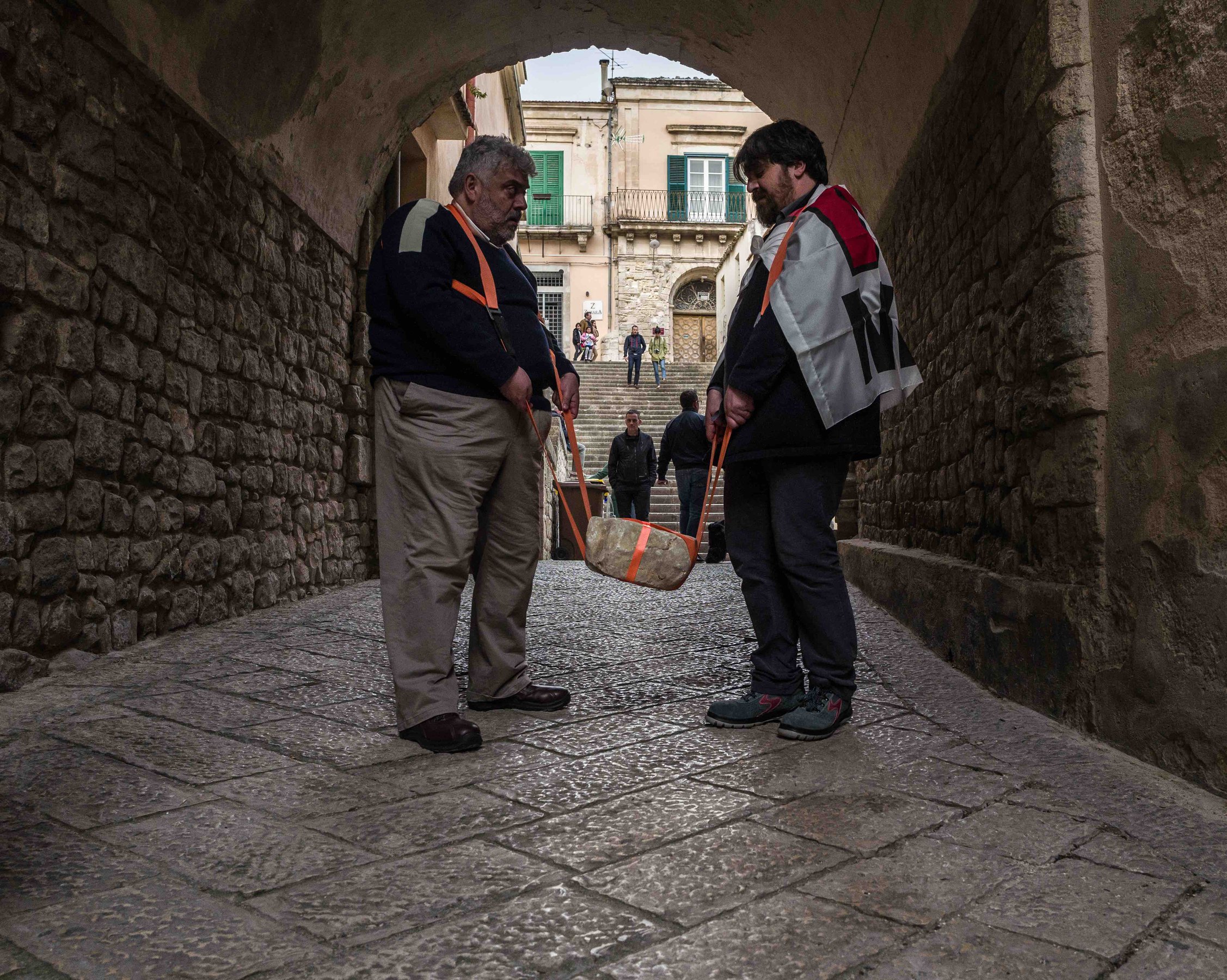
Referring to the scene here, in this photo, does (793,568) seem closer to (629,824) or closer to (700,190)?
(629,824)

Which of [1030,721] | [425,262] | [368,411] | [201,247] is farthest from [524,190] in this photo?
[368,411]

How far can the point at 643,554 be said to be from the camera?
2539 mm

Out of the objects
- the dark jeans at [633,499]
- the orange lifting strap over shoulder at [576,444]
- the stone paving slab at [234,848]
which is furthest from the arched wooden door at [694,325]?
the stone paving slab at [234,848]

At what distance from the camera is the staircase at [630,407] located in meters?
14.7

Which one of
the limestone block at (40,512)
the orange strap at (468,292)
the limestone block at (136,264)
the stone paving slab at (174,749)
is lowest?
the stone paving slab at (174,749)

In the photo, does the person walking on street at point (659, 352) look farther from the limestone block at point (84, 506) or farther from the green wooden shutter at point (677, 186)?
the limestone block at point (84, 506)

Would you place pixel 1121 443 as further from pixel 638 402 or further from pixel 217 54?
pixel 638 402

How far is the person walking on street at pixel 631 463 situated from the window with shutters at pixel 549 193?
64.8ft

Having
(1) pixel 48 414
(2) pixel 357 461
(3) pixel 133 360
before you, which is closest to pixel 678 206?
(2) pixel 357 461

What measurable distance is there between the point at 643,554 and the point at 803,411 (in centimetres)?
54

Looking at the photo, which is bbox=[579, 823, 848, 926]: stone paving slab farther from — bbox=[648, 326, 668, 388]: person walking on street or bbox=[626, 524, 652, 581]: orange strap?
bbox=[648, 326, 668, 388]: person walking on street

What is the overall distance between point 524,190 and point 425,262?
0.49 m

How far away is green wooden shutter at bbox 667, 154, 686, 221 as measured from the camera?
93.8 feet

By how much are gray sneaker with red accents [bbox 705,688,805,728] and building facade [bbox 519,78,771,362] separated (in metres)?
25.7
